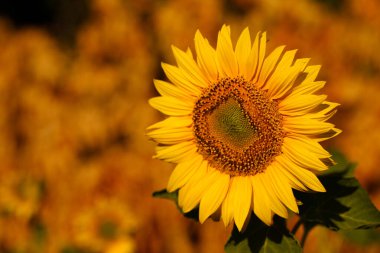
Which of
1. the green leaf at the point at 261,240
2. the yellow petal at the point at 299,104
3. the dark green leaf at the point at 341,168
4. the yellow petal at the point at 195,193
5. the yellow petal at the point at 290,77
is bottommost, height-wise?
the green leaf at the point at 261,240

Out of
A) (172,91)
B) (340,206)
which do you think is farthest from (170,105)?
(340,206)

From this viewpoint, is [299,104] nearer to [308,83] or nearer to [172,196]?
[308,83]

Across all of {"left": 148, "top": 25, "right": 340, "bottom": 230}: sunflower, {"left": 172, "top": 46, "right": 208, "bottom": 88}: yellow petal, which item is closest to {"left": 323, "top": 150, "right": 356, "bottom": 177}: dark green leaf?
{"left": 148, "top": 25, "right": 340, "bottom": 230}: sunflower

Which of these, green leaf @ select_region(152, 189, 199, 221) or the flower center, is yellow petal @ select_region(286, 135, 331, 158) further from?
green leaf @ select_region(152, 189, 199, 221)

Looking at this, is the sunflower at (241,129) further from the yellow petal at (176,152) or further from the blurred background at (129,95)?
the blurred background at (129,95)

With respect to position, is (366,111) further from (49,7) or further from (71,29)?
(49,7)

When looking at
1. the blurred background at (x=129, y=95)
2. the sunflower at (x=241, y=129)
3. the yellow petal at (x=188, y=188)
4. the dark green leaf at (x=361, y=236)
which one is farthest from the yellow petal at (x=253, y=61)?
the blurred background at (x=129, y=95)
